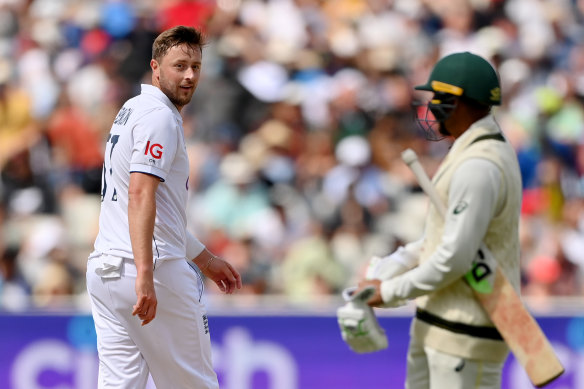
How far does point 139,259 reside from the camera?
13.0 ft

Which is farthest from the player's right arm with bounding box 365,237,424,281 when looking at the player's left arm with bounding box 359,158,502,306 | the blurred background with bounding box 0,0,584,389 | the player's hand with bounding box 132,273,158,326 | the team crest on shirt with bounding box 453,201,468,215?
the blurred background with bounding box 0,0,584,389

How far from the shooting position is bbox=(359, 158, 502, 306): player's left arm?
12.8 feet

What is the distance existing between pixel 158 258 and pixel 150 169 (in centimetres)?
40

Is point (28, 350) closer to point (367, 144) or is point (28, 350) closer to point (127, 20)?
point (367, 144)

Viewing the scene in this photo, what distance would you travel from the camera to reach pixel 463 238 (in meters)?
3.88

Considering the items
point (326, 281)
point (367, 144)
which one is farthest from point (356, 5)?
point (326, 281)

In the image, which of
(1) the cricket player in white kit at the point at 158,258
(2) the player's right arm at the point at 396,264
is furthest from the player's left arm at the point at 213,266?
(2) the player's right arm at the point at 396,264

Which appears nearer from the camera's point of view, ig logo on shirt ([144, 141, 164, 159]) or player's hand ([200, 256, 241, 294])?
ig logo on shirt ([144, 141, 164, 159])

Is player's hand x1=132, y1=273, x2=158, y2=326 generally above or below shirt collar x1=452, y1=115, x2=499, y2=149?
below

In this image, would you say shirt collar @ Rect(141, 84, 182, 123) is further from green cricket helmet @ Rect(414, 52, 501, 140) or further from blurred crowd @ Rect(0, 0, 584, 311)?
blurred crowd @ Rect(0, 0, 584, 311)

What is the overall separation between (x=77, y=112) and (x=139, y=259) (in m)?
6.22

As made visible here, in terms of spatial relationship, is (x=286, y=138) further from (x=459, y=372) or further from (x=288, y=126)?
(x=459, y=372)

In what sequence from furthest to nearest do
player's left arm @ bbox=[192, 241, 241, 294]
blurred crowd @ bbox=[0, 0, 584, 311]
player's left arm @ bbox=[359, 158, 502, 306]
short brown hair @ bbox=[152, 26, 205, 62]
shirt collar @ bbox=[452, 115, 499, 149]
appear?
blurred crowd @ bbox=[0, 0, 584, 311], player's left arm @ bbox=[192, 241, 241, 294], short brown hair @ bbox=[152, 26, 205, 62], shirt collar @ bbox=[452, 115, 499, 149], player's left arm @ bbox=[359, 158, 502, 306]

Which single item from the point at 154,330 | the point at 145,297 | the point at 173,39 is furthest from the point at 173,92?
the point at 154,330
